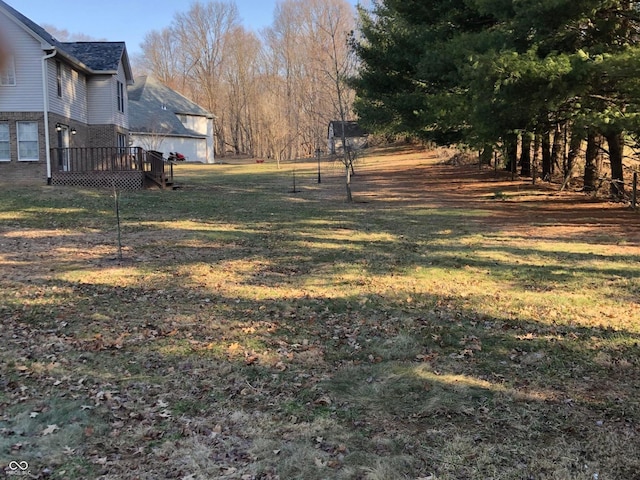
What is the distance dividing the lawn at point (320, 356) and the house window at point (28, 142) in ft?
29.7

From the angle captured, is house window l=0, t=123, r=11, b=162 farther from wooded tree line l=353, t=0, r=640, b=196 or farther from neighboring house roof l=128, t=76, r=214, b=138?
neighboring house roof l=128, t=76, r=214, b=138

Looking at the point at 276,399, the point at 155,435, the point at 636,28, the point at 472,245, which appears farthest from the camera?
the point at 636,28

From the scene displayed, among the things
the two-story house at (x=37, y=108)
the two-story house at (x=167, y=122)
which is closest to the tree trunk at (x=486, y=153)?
the two-story house at (x=37, y=108)

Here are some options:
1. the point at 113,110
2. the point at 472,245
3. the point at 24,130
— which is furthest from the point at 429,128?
the point at 24,130

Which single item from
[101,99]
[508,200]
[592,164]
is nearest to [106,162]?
[101,99]

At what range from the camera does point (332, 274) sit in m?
8.32

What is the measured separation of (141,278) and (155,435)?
463cm

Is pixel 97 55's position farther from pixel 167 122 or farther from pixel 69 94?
pixel 167 122

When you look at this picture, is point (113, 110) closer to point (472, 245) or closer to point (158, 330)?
point (472, 245)

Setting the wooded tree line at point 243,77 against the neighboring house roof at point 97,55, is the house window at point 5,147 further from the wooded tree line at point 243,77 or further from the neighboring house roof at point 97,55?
the wooded tree line at point 243,77

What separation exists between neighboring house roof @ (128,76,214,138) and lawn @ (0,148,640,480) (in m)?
32.3

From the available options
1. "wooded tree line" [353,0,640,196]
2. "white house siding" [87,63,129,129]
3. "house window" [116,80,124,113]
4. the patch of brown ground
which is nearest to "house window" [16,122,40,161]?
"white house siding" [87,63,129,129]

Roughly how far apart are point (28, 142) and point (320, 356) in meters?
Answer: 18.1

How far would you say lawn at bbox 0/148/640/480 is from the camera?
3.39 metres
